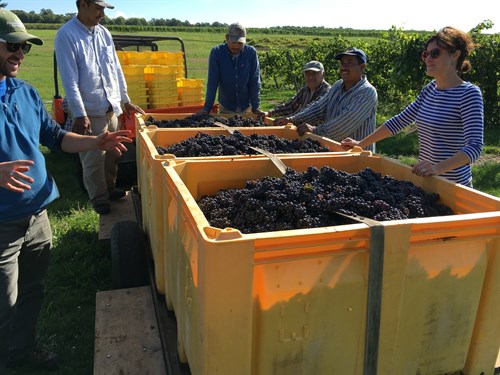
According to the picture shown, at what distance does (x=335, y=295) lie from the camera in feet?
5.23

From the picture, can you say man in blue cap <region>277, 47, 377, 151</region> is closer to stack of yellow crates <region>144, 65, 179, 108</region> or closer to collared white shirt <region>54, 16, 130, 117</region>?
collared white shirt <region>54, 16, 130, 117</region>

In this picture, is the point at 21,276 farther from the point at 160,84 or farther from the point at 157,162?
the point at 160,84

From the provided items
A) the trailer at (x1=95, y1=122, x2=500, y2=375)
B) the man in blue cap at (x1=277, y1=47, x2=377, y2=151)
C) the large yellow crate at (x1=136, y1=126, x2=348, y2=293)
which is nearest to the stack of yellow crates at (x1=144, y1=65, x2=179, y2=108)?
the large yellow crate at (x1=136, y1=126, x2=348, y2=293)

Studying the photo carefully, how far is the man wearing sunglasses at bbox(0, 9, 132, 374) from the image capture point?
2.35 meters

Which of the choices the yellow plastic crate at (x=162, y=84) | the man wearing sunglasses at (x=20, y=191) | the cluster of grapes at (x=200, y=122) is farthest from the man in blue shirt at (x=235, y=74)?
the man wearing sunglasses at (x=20, y=191)

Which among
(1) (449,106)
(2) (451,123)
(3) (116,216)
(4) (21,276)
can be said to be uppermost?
(1) (449,106)

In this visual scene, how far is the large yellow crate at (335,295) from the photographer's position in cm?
145

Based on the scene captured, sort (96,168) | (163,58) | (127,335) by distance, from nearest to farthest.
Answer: (127,335)
(96,168)
(163,58)

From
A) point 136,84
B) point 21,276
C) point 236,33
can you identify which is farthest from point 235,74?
point 21,276

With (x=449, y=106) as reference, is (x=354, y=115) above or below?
below

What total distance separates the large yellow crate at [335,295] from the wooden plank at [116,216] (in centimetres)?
248

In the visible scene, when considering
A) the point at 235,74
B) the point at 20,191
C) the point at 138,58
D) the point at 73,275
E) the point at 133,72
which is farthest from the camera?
the point at 138,58

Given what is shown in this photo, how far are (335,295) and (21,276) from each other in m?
2.13

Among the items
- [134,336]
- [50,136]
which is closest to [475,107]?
[134,336]
